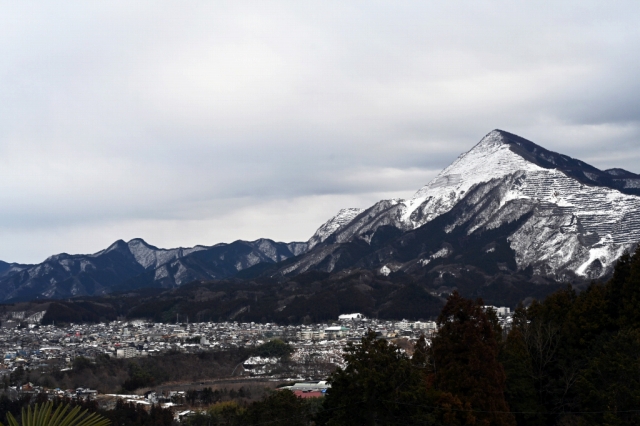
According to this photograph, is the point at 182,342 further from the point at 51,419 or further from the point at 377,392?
the point at 51,419

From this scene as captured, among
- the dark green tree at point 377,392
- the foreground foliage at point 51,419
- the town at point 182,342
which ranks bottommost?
the town at point 182,342

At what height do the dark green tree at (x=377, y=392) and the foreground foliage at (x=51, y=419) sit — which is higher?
the foreground foliage at (x=51, y=419)

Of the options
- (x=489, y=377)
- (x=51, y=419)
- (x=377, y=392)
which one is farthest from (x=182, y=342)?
(x=51, y=419)

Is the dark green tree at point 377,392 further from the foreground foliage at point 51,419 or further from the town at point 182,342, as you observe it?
the town at point 182,342

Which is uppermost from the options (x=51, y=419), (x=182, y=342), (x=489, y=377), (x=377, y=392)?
(x=51, y=419)

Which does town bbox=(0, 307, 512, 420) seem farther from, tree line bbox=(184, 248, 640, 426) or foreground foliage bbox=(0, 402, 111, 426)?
foreground foliage bbox=(0, 402, 111, 426)

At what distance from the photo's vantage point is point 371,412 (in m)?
26.7

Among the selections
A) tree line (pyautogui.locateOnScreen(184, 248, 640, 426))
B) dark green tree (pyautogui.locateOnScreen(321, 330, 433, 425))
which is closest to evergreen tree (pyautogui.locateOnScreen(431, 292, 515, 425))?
tree line (pyautogui.locateOnScreen(184, 248, 640, 426))

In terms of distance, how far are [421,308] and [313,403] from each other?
11947 centimetres

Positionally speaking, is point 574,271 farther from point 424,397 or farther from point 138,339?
point 424,397

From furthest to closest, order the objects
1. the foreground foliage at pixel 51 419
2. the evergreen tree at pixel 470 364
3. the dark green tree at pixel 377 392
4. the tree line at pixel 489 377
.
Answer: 1. the evergreen tree at pixel 470 364
2. the tree line at pixel 489 377
3. the dark green tree at pixel 377 392
4. the foreground foliage at pixel 51 419

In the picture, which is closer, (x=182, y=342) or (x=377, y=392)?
(x=377, y=392)

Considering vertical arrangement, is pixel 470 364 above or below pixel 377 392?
above

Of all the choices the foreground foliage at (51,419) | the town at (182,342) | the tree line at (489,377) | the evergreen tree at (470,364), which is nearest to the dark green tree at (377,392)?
the tree line at (489,377)
